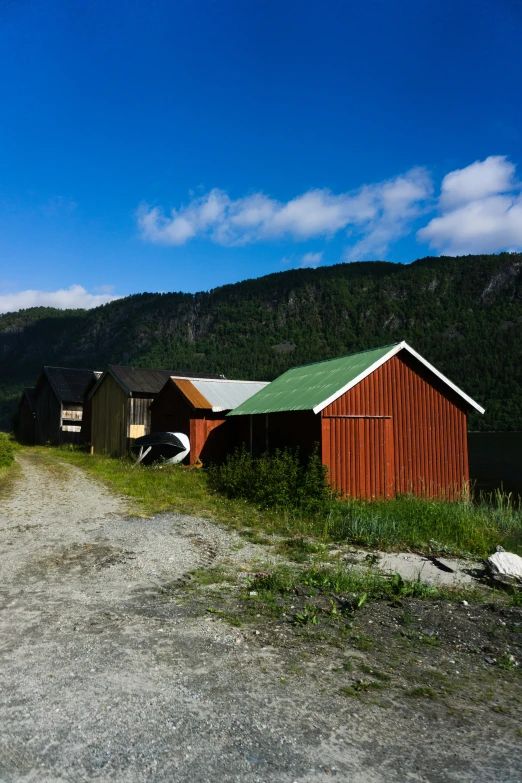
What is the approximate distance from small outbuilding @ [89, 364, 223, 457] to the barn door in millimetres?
13534

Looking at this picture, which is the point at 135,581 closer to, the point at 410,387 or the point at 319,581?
the point at 319,581

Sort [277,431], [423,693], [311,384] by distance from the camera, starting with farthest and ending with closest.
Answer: [311,384]
[277,431]
[423,693]

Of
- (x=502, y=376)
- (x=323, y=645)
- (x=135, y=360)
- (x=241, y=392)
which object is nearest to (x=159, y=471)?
(x=241, y=392)

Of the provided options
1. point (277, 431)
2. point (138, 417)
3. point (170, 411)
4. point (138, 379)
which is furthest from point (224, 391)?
point (277, 431)

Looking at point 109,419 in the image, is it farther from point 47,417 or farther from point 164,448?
point 47,417

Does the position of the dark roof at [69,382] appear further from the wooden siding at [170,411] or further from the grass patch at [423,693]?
the grass patch at [423,693]

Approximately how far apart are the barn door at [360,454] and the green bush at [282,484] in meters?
0.69

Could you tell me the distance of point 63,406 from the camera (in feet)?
121

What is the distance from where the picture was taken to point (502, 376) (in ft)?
357

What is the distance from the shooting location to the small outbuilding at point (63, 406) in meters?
36.7

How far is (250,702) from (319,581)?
12.8ft

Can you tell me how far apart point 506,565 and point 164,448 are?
16601 mm

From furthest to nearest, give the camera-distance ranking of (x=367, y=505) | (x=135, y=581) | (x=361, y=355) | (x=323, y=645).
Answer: (x=361, y=355), (x=367, y=505), (x=135, y=581), (x=323, y=645)

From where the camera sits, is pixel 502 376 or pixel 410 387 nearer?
pixel 410 387
